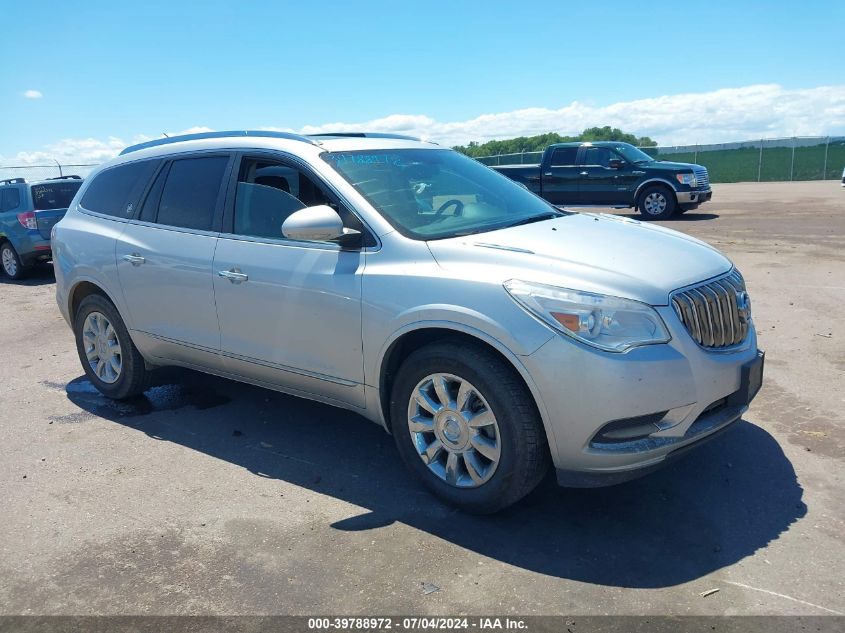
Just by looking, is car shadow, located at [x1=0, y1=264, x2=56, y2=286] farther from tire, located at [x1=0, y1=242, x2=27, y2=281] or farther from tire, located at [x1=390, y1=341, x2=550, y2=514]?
tire, located at [x1=390, y1=341, x2=550, y2=514]

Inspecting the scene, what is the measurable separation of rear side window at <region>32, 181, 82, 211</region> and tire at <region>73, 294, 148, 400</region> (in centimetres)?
808

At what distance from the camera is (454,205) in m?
4.54

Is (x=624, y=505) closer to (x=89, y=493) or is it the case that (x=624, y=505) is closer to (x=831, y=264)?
(x=89, y=493)

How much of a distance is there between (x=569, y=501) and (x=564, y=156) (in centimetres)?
1591

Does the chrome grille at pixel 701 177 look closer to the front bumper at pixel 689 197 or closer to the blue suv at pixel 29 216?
the front bumper at pixel 689 197

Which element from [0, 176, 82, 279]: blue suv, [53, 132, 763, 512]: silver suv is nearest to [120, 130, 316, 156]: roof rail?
[53, 132, 763, 512]: silver suv

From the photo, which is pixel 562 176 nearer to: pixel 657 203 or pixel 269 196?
pixel 657 203

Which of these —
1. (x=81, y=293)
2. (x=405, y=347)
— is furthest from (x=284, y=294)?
(x=81, y=293)

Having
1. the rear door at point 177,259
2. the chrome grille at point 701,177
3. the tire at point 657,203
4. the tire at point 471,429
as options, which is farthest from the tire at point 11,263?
the chrome grille at point 701,177

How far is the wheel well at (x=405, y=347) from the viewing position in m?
3.68

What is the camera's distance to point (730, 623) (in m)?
2.87

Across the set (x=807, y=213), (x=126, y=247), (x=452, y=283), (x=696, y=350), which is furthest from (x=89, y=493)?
(x=807, y=213)

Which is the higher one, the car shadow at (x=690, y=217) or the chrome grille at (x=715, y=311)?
the chrome grille at (x=715, y=311)

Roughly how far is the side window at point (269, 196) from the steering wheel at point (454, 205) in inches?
26.6
